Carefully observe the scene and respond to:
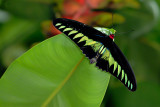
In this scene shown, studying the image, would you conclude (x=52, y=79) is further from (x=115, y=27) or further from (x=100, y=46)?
(x=115, y=27)

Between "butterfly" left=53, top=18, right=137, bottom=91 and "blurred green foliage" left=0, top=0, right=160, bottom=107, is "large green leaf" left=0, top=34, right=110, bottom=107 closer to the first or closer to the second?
"butterfly" left=53, top=18, right=137, bottom=91

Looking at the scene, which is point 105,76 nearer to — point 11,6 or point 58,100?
point 58,100

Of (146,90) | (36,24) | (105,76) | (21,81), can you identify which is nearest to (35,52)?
(21,81)

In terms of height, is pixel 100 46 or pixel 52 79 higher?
pixel 100 46

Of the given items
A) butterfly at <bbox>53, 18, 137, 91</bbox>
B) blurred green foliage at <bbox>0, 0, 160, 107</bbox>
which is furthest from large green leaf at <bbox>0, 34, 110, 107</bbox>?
blurred green foliage at <bbox>0, 0, 160, 107</bbox>

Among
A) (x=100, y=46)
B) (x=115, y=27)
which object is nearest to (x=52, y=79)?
(x=100, y=46)

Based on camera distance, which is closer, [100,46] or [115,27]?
[100,46]
